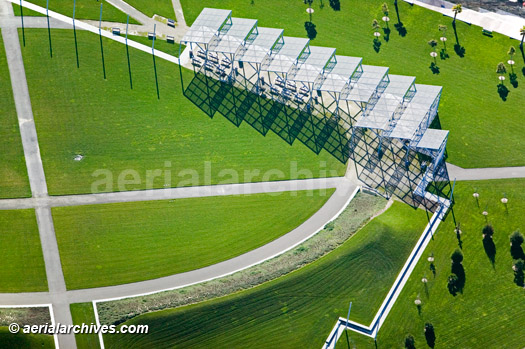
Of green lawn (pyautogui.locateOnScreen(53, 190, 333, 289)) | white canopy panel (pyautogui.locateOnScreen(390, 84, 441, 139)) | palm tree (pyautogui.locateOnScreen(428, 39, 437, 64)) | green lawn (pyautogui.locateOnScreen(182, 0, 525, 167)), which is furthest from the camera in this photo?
palm tree (pyautogui.locateOnScreen(428, 39, 437, 64))

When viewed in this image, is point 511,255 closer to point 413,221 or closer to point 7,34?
point 413,221

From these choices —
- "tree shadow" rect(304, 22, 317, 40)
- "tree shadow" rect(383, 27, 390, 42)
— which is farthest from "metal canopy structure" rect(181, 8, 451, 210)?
"tree shadow" rect(383, 27, 390, 42)

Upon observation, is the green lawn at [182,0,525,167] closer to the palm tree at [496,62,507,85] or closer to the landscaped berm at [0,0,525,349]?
the landscaped berm at [0,0,525,349]

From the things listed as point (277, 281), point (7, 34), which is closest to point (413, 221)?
point (277, 281)

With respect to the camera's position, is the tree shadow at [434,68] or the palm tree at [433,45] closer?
the tree shadow at [434,68]

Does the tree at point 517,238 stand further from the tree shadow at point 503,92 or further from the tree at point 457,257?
the tree shadow at point 503,92

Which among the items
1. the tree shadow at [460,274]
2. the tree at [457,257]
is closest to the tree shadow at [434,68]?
the tree at [457,257]
